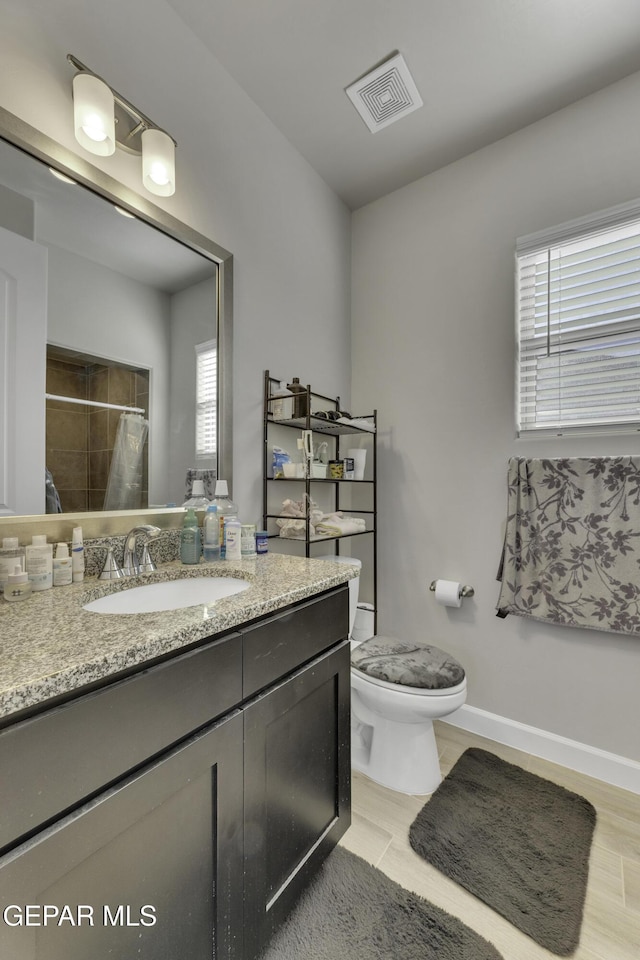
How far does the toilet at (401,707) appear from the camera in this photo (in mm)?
1416

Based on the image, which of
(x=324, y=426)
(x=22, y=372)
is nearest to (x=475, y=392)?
(x=324, y=426)

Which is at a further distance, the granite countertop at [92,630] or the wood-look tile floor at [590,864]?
the wood-look tile floor at [590,864]

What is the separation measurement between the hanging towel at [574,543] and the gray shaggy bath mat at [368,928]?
104 cm

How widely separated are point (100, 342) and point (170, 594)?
76 centimetres

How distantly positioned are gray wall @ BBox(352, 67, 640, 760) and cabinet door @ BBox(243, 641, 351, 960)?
0.98 meters

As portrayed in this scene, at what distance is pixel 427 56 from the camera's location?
1490 millimetres

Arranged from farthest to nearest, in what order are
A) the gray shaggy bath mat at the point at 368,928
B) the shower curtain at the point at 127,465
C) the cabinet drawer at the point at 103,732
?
the shower curtain at the point at 127,465
the gray shaggy bath mat at the point at 368,928
the cabinet drawer at the point at 103,732

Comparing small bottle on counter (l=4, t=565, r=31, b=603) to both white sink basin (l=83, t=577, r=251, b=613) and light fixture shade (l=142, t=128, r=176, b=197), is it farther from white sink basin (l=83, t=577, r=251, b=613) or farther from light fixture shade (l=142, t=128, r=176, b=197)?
light fixture shade (l=142, t=128, r=176, b=197)

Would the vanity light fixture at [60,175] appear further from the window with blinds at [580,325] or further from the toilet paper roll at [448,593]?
the toilet paper roll at [448,593]

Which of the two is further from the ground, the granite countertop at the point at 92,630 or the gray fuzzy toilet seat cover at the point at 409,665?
the granite countertop at the point at 92,630

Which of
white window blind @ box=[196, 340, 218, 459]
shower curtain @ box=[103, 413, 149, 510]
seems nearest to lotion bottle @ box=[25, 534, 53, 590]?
shower curtain @ box=[103, 413, 149, 510]

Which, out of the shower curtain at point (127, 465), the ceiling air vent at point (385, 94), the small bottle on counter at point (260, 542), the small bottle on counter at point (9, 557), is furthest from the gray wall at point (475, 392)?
the small bottle on counter at point (9, 557)

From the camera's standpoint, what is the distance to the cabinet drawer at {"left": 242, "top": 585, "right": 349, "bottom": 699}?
0.85 meters

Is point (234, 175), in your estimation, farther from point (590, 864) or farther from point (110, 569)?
point (590, 864)
